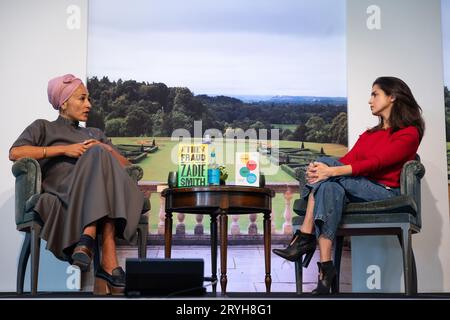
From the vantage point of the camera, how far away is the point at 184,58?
5270 millimetres

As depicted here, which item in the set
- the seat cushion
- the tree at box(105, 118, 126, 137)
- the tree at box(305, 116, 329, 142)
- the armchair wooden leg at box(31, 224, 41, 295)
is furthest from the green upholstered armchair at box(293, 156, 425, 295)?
the tree at box(105, 118, 126, 137)

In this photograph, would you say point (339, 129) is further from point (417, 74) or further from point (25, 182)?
point (25, 182)

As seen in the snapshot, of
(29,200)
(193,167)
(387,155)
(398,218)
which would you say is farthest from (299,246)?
(29,200)

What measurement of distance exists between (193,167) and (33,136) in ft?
2.78

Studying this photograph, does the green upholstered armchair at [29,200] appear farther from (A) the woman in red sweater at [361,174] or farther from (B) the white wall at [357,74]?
(A) the woman in red sweater at [361,174]

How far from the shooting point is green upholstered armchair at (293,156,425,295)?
374cm

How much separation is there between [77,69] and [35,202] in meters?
1.33

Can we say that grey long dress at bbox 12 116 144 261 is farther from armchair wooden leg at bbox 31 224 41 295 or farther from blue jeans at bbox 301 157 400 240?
blue jeans at bbox 301 157 400 240

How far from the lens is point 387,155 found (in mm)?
3887

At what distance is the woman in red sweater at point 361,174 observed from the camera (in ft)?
12.0

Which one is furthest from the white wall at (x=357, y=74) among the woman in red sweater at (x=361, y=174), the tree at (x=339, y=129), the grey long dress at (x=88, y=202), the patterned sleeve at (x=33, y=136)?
the grey long dress at (x=88, y=202)

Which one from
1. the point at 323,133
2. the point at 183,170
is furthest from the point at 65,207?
the point at 323,133
